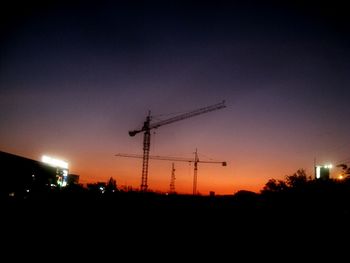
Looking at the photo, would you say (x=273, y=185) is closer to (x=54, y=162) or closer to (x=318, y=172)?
(x=318, y=172)

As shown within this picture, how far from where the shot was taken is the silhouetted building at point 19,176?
141 feet

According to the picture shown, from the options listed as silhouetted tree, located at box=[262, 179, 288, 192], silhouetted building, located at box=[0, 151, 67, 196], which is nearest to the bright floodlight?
silhouetted building, located at box=[0, 151, 67, 196]

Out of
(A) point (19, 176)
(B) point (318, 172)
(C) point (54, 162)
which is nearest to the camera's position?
(A) point (19, 176)

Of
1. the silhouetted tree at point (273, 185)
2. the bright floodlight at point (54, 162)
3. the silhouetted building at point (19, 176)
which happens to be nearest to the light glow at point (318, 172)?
the silhouetted tree at point (273, 185)

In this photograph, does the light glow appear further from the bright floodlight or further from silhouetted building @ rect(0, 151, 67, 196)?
the bright floodlight

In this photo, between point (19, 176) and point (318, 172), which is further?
point (318, 172)

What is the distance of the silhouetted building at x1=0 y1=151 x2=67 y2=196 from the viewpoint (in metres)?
42.8

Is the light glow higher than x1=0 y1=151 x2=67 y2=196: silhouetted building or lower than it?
higher

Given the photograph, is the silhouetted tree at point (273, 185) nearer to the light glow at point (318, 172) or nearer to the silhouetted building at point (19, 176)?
the light glow at point (318, 172)

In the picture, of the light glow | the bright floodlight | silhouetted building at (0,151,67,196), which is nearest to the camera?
silhouetted building at (0,151,67,196)

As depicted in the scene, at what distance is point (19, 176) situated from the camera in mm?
46656

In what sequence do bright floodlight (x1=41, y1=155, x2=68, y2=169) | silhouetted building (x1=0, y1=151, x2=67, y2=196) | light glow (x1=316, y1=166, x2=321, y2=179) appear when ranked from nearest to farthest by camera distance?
silhouetted building (x1=0, y1=151, x2=67, y2=196) → light glow (x1=316, y1=166, x2=321, y2=179) → bright floodlight (x1=41, y1=155, x2=68, y2=169)

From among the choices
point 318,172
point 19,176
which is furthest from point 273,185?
point 19,176

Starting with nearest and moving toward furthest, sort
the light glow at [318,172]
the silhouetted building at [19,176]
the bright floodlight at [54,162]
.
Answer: the silhouetted building at [19,176]
the light glow at [318,172]
the bright floodlight at [54,162]
